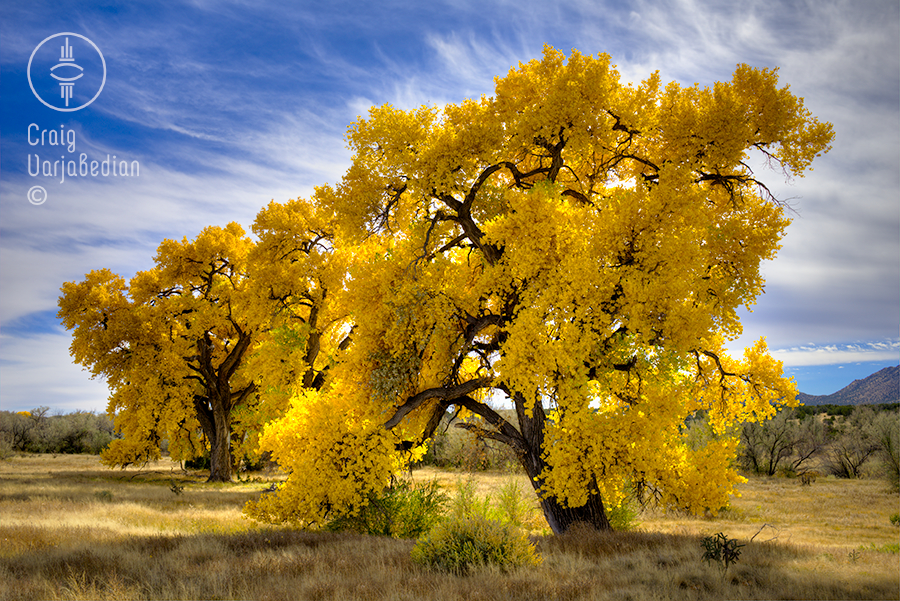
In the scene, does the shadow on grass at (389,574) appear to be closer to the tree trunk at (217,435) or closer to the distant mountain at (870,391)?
the tree trunk at (217,435)

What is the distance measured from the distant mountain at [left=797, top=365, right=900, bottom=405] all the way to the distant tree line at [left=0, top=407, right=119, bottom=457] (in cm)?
14395

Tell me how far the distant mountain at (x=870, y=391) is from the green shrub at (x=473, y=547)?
484 ft

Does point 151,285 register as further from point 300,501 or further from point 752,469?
point 752,469

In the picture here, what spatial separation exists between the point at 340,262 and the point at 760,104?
16.7 meters

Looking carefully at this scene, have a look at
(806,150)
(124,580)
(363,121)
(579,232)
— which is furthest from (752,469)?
(124,580)

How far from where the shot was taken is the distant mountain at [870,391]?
135250 mm

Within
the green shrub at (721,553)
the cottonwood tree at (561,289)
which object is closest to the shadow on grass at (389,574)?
the green shrub at (721,553)

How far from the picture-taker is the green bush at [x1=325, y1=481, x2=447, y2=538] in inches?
575

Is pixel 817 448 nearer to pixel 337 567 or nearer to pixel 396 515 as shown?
pixel 396 515

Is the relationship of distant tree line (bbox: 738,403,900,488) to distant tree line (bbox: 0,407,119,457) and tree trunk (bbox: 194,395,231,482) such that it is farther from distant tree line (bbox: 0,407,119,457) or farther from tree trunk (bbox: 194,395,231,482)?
distant tree line (bbox: 0,407,119,457)

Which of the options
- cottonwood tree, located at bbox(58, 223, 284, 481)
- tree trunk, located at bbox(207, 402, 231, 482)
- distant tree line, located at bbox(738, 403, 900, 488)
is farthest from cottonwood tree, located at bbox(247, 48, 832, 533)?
distant tree line, located at bbox(738, 403, 900, 488)

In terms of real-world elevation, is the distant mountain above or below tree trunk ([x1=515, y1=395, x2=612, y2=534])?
below

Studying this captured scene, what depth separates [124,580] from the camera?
856cm

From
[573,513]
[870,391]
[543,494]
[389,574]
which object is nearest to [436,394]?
[543,494]
